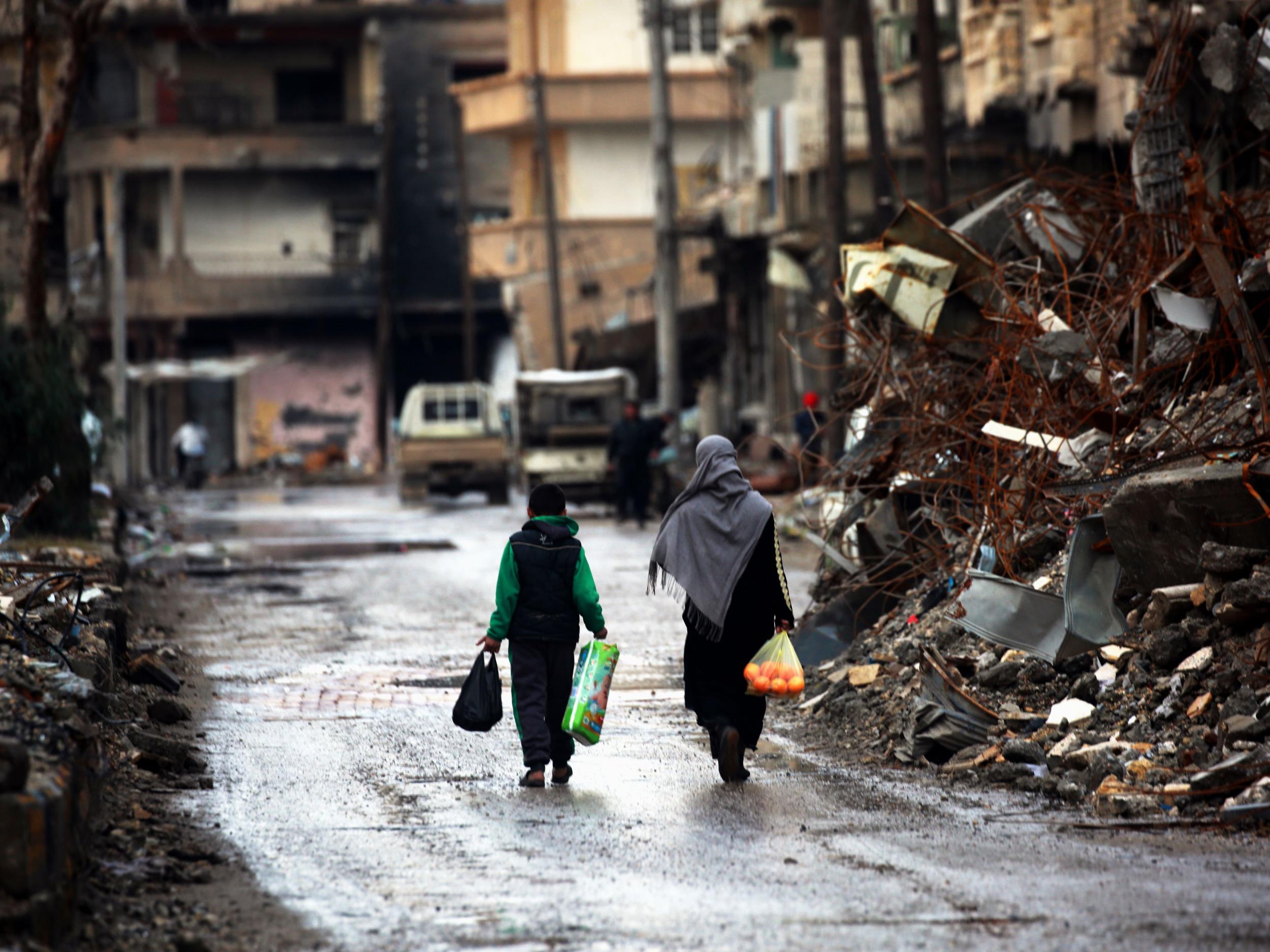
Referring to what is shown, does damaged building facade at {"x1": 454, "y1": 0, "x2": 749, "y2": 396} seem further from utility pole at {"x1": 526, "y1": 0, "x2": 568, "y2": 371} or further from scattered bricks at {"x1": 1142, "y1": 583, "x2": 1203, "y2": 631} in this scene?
scattered bricks at {"x1": 1142, "y1": 583, "x2": 1203, "y2": 631}

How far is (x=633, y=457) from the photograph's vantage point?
27500 mm

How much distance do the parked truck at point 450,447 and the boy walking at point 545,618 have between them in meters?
27.6

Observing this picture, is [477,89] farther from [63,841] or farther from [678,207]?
[63,841]

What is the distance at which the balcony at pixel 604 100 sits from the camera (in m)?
54.8

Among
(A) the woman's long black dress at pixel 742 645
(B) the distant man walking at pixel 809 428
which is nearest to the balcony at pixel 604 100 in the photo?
(B) the distant man walking at pixel 809 428

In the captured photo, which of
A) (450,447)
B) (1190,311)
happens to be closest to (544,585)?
(1190,311)

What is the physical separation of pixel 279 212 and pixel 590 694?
51.2 m

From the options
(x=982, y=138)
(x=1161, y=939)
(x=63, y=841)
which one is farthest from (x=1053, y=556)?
(x=982, y=138)

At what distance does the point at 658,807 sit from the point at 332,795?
57.0 inches

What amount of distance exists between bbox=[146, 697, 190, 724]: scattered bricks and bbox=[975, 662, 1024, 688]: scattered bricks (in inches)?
168

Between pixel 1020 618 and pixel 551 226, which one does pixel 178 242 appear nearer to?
pixel 551 226

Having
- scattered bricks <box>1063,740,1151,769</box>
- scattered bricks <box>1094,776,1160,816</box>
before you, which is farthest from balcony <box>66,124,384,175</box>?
scattered bricks <box>1094,776,1160,816</box>

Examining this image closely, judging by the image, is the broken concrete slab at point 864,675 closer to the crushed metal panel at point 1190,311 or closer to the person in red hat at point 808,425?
the crushed metal panel at point 1190,311

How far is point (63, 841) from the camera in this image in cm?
575
